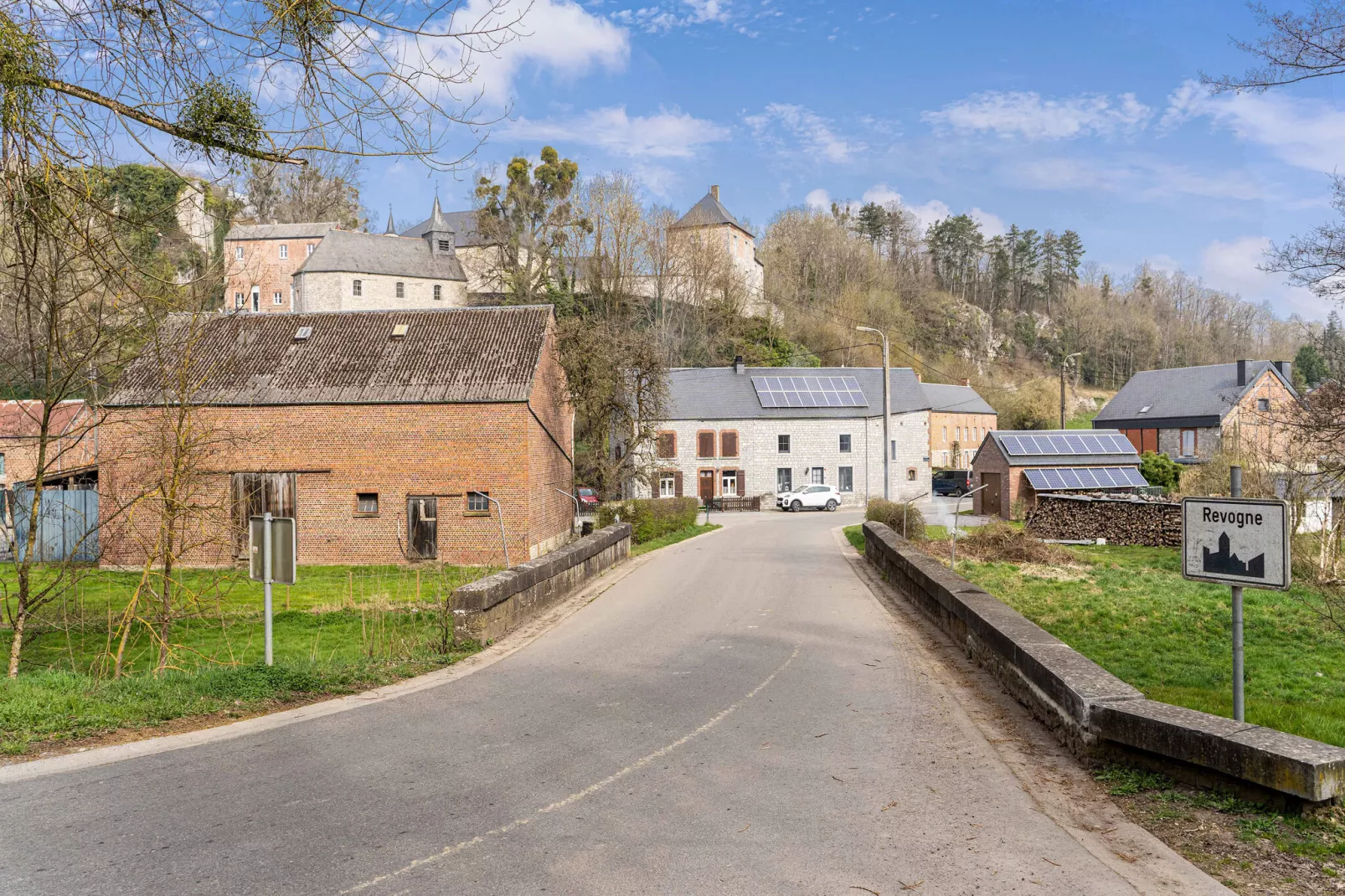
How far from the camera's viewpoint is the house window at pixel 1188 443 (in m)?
58.5

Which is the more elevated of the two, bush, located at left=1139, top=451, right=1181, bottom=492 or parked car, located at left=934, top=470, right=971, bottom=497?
bush, located at left=1139, top=451, right=1181, bottom=492

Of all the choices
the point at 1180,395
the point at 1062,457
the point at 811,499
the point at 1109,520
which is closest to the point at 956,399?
the point at 1180,395

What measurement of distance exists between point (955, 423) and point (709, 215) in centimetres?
2812

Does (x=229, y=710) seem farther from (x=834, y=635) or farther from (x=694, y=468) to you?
(x=694, y=468)

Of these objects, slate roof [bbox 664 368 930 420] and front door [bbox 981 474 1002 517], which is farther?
slate roof [bbox 664 368 930 420]

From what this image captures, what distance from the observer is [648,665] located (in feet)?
33.0

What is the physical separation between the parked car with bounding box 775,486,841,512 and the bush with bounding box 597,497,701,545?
56.5 feet

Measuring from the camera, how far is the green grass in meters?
8.30

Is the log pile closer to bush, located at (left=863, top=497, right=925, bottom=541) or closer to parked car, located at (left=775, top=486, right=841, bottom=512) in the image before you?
bush, located at (left=863, top=497, right=925, bottom=541)

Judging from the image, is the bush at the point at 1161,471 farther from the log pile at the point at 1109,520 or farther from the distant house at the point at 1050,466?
the log pile at the point at 1109,520

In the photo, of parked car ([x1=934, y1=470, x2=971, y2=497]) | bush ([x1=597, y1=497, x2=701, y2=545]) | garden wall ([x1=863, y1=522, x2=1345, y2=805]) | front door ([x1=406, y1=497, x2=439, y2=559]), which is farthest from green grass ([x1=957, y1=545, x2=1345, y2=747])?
parked car ([x1=934, y1=470, x2=971, y2=497])

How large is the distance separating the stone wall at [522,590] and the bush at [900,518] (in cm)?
1054

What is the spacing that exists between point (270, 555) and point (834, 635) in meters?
7.10

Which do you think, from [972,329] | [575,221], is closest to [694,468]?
[575,221]
